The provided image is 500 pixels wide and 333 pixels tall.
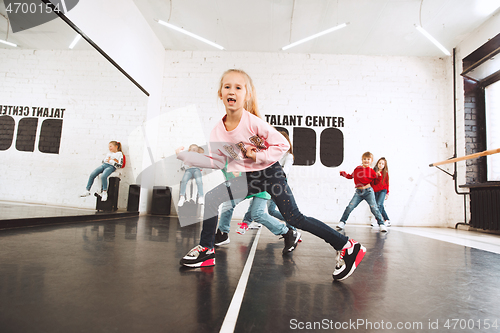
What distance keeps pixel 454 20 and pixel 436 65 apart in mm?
1393

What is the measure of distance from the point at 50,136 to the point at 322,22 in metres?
5.03

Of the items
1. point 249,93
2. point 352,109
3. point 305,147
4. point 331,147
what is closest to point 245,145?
point 249,93

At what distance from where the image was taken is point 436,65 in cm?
650

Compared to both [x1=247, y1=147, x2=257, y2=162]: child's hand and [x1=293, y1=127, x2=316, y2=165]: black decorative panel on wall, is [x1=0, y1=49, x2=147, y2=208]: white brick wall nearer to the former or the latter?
[x1=247, y1=147, x2=257, y2=162]: child's hand

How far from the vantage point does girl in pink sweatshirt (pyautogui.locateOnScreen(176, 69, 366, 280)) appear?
5.47 feet

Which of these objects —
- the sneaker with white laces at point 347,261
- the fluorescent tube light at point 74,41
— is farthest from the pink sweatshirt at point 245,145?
the fluorescent tube light at point 74,41

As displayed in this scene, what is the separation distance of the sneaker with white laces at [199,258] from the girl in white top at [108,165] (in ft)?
10.1

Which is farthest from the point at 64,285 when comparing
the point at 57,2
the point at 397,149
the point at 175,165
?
the point at 397,149

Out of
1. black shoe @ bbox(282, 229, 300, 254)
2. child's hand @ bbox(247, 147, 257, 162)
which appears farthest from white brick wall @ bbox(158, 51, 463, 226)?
child's hand @ bbox(247, 147, 257, 162)

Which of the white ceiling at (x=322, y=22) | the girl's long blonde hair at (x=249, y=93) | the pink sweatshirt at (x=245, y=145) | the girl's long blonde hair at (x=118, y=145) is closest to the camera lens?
the pink sweatshirt at (x=245, y=145)

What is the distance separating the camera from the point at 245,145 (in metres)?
1.72

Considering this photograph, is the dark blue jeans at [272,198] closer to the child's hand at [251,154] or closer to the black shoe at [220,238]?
the child's hand at [251,154]

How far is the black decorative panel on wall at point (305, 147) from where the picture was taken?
20.6ft

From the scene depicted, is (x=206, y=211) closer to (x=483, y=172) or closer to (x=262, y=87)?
(x=262, y=87)
